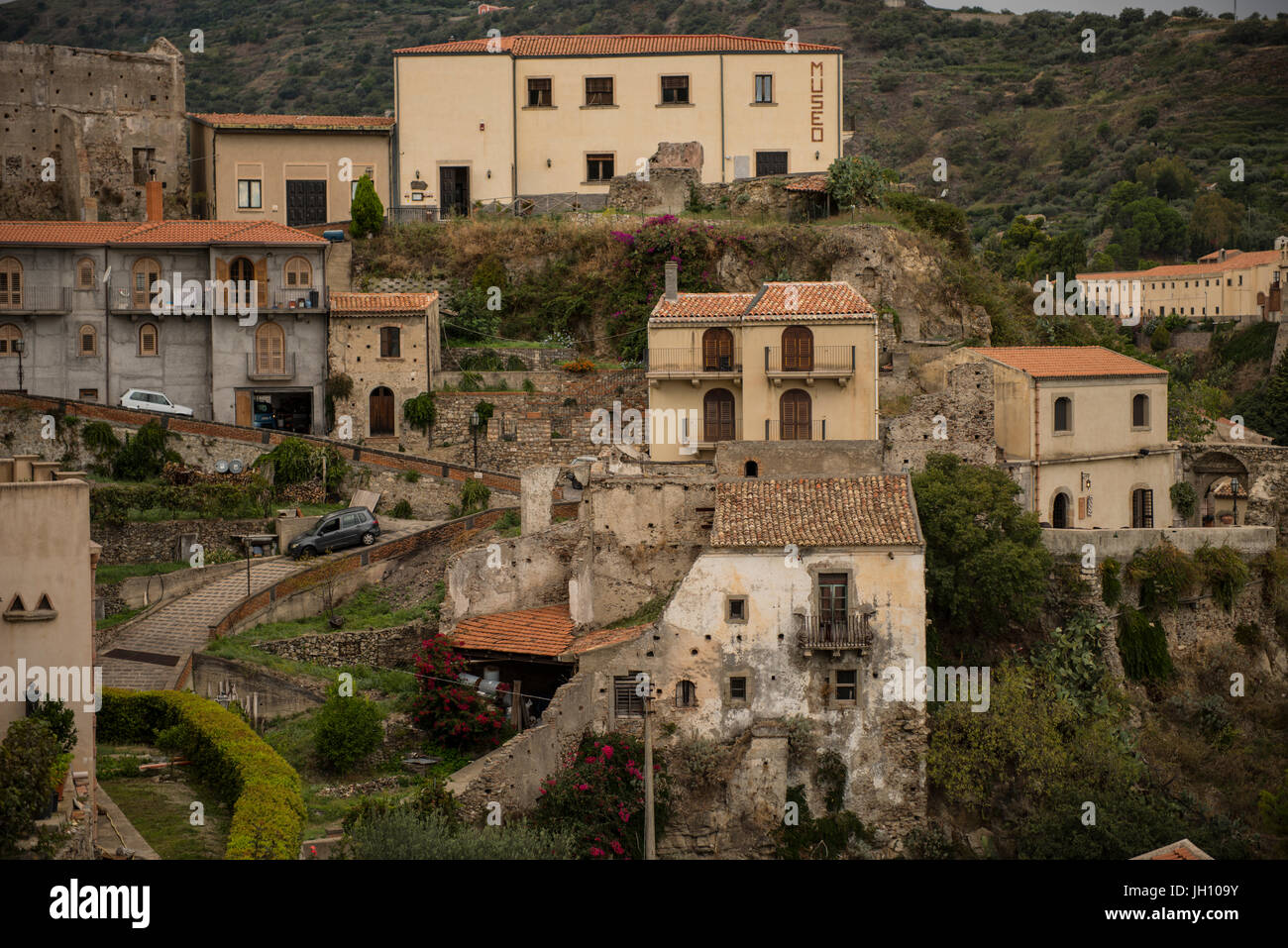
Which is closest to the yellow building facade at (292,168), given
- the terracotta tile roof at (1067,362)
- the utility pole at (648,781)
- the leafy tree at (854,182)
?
the leafy tree at (854,182)

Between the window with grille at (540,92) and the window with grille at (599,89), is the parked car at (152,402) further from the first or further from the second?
the window with grille at (599,89)

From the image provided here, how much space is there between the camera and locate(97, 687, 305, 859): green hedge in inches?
904

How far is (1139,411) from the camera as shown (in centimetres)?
4378

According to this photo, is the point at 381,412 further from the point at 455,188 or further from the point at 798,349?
the point at 798,349

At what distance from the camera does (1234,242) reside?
10375 centimetres

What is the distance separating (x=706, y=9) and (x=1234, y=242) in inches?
1587

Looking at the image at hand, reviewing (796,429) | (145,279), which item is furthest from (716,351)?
(145,279)

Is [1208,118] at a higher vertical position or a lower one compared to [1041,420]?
higher

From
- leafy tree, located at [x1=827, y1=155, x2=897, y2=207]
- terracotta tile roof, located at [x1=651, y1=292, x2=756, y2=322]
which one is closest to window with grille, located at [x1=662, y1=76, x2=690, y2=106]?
leafy tree, located at [x1=827, y1=155, x2=897, y2=207]

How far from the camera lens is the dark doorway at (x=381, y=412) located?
1795 inches

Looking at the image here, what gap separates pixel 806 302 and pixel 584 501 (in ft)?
33.3

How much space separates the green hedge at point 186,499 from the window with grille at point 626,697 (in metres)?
13.6
